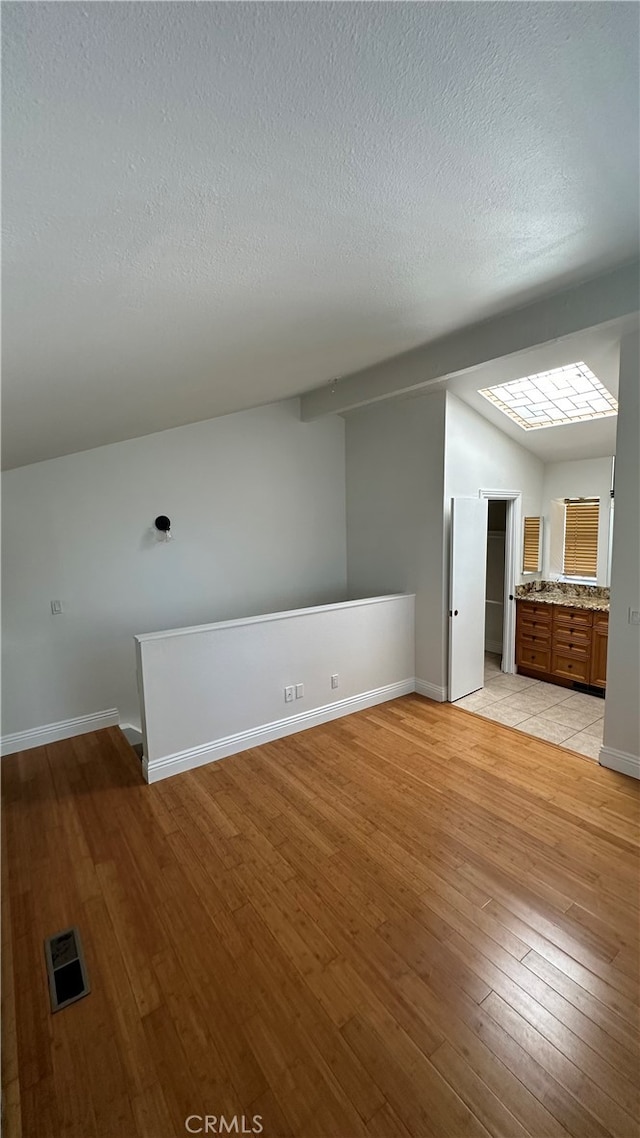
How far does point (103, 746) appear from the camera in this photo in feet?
11.6

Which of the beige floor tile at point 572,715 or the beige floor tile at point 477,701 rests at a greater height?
the beige floor tile at point 477,701

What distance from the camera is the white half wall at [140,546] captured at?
346 centimetres

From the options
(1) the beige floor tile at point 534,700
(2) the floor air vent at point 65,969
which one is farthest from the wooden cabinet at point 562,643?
(2) the floor air vent at point 65,969

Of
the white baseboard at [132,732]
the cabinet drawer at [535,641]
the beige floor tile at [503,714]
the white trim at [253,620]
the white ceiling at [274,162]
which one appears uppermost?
the white ceiling at [274,162]

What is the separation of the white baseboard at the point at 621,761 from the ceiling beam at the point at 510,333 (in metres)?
2.63

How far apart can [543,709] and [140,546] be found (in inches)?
153

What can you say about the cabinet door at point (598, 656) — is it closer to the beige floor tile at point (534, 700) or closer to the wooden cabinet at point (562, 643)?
the wooden cabinet at point (562, 643)

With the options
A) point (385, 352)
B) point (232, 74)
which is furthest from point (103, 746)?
point (232, 74)

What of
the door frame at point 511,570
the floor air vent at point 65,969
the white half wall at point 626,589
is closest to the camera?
the floor air vent at point 65,969

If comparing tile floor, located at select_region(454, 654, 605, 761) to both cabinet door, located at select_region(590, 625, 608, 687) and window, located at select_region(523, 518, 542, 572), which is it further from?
window, located at select_region(523, 518, 542, 572)

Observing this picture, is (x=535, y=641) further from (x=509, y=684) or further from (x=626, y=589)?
(x=626, y=589)

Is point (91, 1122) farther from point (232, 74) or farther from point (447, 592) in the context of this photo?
point (447, 592)

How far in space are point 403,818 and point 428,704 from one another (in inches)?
66.3

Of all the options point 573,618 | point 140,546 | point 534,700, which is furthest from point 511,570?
point 140,546
